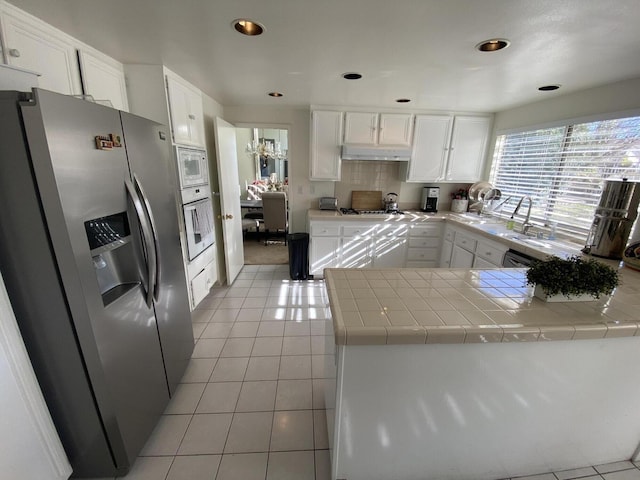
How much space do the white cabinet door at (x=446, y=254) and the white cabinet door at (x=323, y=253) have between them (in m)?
1.38

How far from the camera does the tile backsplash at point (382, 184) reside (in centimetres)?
381

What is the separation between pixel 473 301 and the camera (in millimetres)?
1203

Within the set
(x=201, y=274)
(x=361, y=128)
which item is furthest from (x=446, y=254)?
(x=201, y=274)

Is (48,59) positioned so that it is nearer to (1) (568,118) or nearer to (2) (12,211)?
(2) (12,211)

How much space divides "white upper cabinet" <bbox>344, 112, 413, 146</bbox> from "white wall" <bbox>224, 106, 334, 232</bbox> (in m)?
0.61

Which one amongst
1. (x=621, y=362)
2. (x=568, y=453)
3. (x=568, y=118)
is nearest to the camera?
(x=621, y=362)

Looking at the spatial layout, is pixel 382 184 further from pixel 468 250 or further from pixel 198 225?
pixel 198 225

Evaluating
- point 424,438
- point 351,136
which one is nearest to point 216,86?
point 351,136

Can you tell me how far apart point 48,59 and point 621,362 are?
10.5 ft

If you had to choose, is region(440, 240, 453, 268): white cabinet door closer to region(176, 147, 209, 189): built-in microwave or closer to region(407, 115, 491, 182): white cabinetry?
region(407, 115, 491, 182): white cabinetry

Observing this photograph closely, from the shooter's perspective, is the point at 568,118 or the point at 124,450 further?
the point at 568,118

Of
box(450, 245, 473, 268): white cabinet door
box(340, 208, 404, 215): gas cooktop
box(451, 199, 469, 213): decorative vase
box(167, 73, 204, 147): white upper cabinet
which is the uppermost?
box(167, 73, 204, 147): white upper cabinet

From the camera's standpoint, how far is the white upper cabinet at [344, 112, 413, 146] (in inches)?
132

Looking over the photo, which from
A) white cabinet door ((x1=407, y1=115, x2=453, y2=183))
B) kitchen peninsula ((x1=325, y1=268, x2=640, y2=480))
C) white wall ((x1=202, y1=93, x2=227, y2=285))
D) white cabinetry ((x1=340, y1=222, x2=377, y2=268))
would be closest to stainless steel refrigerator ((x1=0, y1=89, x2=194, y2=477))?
kitchen peninsula ((x1=325, y1=268, x2=640, y2=480))
